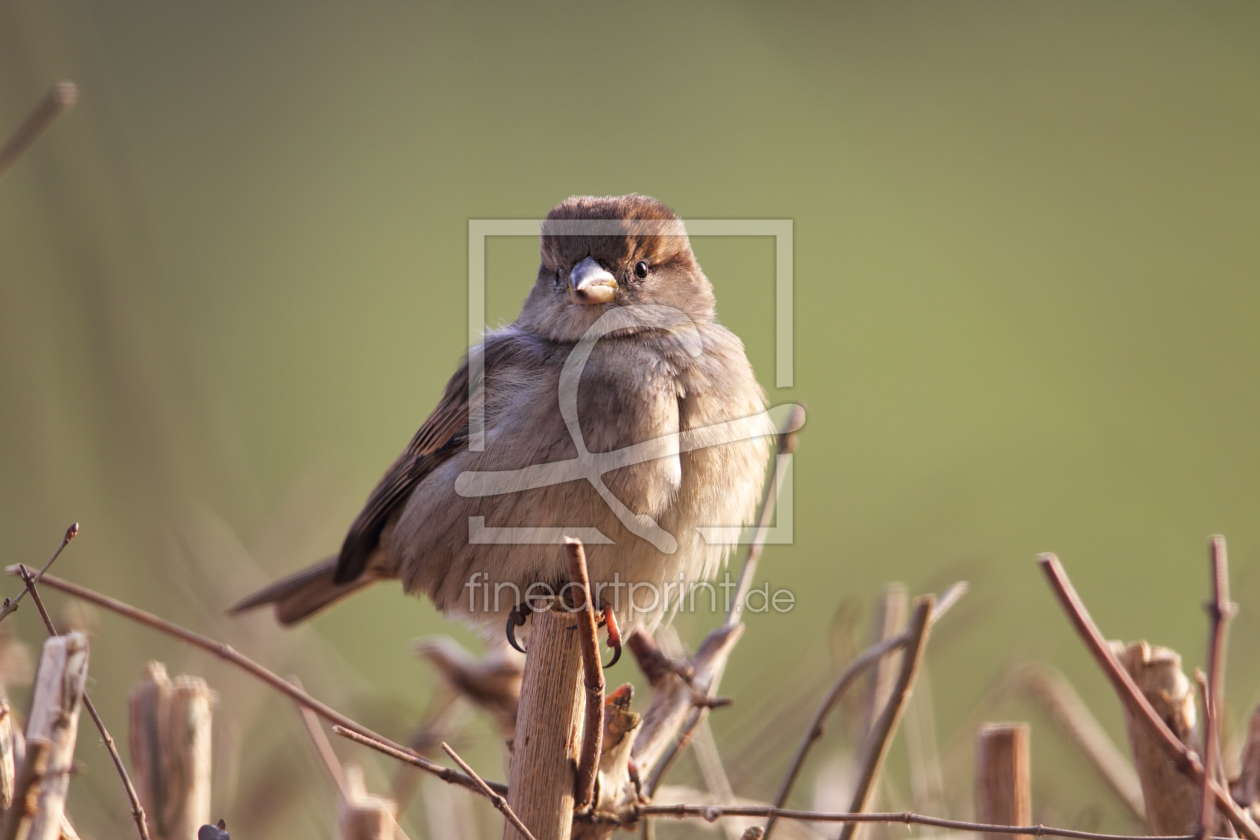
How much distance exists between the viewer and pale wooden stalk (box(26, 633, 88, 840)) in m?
1.33

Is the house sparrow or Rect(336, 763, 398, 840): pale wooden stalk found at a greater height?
the house sparrow

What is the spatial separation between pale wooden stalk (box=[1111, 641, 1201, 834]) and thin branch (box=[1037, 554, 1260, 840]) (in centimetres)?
26

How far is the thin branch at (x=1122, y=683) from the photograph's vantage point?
1603 millimetres

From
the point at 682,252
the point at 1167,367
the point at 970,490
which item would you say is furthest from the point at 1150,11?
the point at 682,252

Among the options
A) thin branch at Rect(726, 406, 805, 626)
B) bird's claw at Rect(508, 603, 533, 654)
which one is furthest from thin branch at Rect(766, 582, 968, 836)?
bird's claw at Rect(508, 603, 533, 654)

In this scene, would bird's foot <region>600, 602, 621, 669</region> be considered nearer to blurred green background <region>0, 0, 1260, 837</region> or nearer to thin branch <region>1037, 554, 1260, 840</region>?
blurred green background <region>0, 0, 1260, 837</region>

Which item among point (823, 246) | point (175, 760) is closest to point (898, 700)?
point (175, 760)

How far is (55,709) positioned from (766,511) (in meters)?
1.76

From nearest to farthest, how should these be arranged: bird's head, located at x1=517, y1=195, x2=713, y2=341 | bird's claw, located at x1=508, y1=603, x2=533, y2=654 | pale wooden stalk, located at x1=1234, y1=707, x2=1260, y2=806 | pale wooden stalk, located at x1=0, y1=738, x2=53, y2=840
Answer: pale wooden stalk, located at x1=0, y1=738, x2=53, y2=840
pale wooden stalk, located at x1=1234, y1=707, x2=1260, y2=806
bird's claw, located at x1=508, y1=603, x2=533, y2=654
bird's head, located at x1=517, y1=195, x2=713, y2=341

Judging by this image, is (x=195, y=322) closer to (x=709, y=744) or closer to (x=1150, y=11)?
(x=709, y=744)

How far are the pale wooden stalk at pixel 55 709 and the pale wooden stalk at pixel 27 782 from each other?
0.04m

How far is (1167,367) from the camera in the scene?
484cm

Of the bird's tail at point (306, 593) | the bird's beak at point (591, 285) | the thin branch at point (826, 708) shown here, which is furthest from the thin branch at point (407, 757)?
the bird's tail at point (306, 593)

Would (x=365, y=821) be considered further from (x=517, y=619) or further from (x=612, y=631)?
(x=517, y=619)
